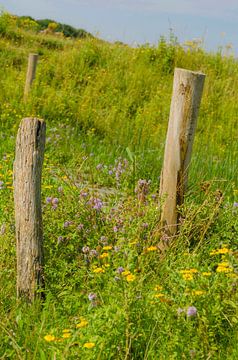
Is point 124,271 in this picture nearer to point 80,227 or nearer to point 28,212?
point 28,212

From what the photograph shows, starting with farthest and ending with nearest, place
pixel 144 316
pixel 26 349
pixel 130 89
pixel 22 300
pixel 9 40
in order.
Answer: pixel 9 40, pixel 130 89, pixel 22 300, pixel 144 316, pixel 26 349

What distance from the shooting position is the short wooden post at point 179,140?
212 inches

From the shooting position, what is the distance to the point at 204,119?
1444cm

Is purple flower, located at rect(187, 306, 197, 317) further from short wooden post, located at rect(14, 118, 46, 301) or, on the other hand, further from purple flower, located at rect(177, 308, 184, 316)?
short wooden post, located at rect(14, 118, 46, 301)

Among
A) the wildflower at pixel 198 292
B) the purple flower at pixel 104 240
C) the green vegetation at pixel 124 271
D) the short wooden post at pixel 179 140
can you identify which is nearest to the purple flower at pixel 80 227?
the green vegetation at pixel 124 271

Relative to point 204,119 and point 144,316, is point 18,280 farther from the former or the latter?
point 204,119

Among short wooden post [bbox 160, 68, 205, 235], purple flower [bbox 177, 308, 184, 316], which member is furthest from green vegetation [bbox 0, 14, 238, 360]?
short wooden post [bbox 160, 68, 205, 235]

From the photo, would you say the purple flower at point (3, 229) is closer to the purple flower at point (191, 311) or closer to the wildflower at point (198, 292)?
the wildflower at point (198, 292)

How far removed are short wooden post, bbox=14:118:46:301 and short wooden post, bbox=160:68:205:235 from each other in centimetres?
120

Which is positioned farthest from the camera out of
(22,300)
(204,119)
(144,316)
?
(204,119)

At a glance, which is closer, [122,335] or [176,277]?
[122,335]

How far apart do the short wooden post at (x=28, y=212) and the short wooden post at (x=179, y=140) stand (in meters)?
1.20

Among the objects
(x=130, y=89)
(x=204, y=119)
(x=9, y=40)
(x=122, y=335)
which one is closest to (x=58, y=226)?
(x=122, y=335)

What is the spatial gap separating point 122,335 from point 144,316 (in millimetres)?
247
